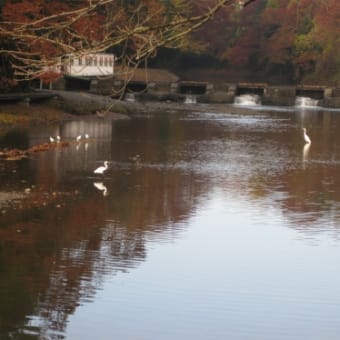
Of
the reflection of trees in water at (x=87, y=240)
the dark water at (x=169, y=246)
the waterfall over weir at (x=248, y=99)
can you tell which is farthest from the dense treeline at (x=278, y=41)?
the reflection of trees in water at (x=87, y=240)

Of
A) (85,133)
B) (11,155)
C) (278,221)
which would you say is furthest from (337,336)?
(85,133)

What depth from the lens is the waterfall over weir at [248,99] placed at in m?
56.3

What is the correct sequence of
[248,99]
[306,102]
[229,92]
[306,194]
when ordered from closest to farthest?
[306,194]
[306,102]
[229,92]
[248,99]

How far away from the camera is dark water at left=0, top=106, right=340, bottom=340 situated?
9.27 metres

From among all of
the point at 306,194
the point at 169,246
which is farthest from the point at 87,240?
the point at 306,194

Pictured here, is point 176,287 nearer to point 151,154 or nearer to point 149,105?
point 151,154

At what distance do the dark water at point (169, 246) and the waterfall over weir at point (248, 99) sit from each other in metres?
30.9

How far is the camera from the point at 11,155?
22672 millimetres

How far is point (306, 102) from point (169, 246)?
144 feet

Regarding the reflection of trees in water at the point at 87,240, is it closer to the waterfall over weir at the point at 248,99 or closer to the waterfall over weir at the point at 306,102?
the waterfall over weir at the point at 306,102

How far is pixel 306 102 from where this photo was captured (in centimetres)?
5547

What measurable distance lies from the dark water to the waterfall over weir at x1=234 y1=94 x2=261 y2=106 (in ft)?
101

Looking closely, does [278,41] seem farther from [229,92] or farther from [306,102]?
[306,102]

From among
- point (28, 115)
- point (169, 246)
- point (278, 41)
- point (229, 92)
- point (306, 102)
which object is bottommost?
point (169, 246)
